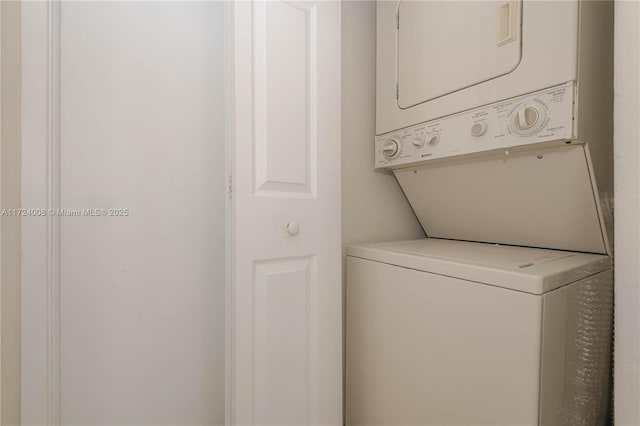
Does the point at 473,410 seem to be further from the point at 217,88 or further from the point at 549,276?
the point at 217,88

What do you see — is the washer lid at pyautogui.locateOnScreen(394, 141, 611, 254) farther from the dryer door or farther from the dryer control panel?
the dryer door

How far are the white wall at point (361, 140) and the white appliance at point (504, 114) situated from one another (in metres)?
0.06

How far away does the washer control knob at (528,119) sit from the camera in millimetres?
922

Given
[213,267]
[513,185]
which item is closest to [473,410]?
[513,185]

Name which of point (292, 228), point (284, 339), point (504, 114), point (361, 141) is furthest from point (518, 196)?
point (284, 339)

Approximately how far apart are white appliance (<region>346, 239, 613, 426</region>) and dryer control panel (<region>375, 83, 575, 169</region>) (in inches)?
15.3

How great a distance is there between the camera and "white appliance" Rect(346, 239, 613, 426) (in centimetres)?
80

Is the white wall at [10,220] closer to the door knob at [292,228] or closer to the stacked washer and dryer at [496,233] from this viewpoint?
the door knob at [292,228]

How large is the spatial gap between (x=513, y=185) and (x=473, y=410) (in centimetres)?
78

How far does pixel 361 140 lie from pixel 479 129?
1.80ft

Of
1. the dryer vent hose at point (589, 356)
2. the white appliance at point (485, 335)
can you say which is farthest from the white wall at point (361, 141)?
the dryer vent hose at point (589, 356)

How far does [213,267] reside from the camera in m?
1.21

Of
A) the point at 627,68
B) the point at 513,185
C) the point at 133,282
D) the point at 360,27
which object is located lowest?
the point at 133,282

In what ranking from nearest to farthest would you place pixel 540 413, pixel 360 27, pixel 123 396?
pixel 540 413 < pixel 123 396 < pixel 360 27
